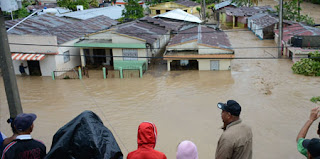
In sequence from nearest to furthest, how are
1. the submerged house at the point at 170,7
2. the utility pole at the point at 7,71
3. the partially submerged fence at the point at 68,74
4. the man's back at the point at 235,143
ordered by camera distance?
the man's back at the point at 235,143 < the utility pole at the point at 7,71 < the partially submerged fence at the point at 68,74 < the submerged house at the point at 170,7

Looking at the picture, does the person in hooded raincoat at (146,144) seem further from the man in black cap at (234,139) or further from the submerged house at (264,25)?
the submerged house at (264,25)

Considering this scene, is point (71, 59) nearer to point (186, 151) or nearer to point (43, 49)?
point (43, 49)

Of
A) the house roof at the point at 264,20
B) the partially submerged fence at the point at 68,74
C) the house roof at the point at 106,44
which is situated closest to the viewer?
the partially submerged fence at the point at 68,74

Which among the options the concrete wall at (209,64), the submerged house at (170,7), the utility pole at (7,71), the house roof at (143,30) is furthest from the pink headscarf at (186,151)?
the submerged house at (170,7)

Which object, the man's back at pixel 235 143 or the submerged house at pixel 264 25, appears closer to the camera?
the man's back at pixel 235 143

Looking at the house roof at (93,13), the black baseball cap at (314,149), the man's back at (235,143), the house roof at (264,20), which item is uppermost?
the house roof at (93,13)

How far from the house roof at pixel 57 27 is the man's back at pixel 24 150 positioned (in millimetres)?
18908

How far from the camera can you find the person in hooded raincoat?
12.2ft

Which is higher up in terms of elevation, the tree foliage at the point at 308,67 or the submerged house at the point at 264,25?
the submerged house at the point at 264,25

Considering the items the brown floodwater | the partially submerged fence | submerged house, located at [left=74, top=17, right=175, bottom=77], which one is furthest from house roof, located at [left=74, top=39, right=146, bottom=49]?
the brown floodwater

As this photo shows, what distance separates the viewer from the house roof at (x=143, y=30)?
22734 mm

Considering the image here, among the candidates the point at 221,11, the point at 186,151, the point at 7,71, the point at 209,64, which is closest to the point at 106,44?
the point at 209,64

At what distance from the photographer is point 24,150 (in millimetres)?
3949

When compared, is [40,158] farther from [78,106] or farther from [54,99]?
[54,99]
